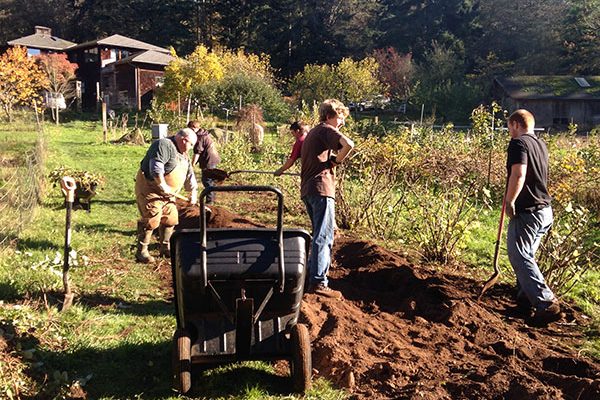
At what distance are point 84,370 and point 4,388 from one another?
0.55 metres

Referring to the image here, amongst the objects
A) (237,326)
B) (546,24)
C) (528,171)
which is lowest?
(237,326)

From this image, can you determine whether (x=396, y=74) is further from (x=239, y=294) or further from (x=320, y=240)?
(x=239, y=294)

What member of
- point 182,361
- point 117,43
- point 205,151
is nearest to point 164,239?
point 182,361

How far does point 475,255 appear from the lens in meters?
7.11

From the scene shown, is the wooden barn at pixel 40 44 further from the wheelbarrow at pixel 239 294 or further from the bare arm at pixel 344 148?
the wheelbarrow at pixel 239 294

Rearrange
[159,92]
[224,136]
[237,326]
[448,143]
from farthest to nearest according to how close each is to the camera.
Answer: [159,92] → [224,136] → [448,143] → [237,326]

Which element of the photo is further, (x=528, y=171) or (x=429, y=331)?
(x=528, y=171)

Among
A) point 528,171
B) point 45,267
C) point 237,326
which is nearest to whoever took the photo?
point 237,326

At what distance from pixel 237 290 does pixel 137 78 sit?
4322cm

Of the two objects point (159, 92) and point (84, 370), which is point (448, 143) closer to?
point (84, 370)

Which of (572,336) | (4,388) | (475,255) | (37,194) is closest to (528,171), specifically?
(572,336)

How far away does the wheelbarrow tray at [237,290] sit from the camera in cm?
313

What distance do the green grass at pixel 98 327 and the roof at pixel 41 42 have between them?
45.9 meters

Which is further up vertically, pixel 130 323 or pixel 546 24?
pixel 546 24
